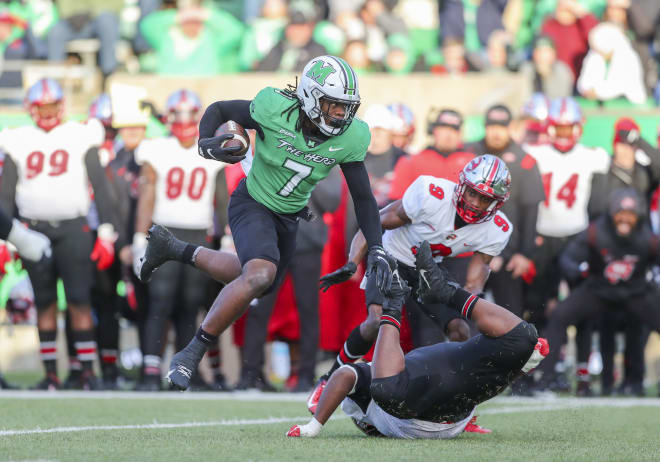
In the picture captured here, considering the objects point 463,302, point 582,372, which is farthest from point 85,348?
point 463,302

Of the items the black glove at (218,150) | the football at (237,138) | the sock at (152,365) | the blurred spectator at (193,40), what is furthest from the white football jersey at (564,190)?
the blurred spectator at (193,40)

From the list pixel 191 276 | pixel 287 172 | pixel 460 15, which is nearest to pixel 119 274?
pixel 191 276

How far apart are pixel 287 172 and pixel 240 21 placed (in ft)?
31.4

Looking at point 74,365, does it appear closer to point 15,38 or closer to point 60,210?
point 60,210

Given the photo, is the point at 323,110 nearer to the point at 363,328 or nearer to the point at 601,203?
the point at 363,328

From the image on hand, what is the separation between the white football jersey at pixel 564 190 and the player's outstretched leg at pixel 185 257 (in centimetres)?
417

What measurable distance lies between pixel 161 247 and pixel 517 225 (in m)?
3.71

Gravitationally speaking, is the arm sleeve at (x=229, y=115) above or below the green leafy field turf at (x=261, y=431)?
above

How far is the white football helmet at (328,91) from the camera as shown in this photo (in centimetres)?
649

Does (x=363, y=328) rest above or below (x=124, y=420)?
above

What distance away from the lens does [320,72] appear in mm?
6539

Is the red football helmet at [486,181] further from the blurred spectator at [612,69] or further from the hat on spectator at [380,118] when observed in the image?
the blurred spectator at [612,69]

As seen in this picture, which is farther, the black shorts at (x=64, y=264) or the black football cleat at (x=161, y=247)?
the black shorts at (x=64, y=264)

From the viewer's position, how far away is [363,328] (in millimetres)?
7223
